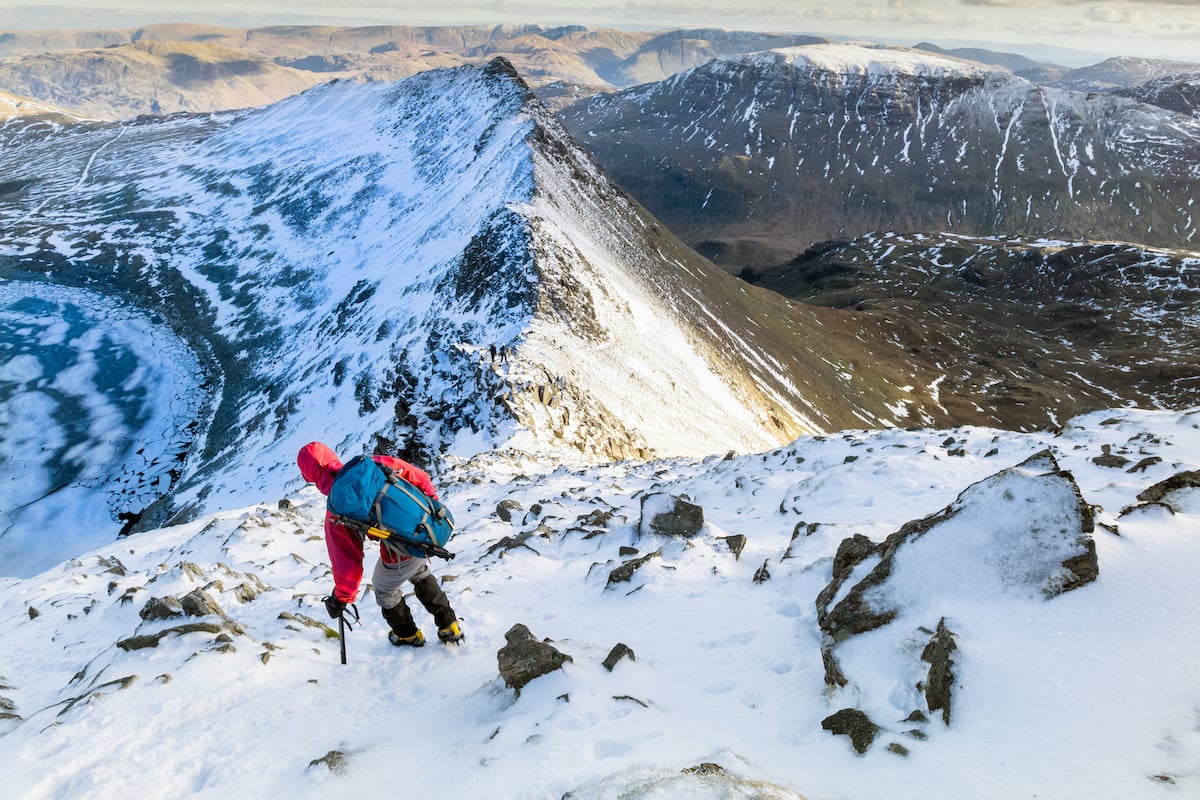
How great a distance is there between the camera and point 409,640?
350 inches

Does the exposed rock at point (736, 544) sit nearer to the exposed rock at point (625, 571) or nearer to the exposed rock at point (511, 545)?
the exposed rock at point (625, 571)

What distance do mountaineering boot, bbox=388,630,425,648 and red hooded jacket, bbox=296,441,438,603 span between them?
868 millimetres

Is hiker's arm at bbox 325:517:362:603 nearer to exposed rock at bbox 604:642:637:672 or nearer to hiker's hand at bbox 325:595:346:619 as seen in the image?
hiker's hand at bbox 325:595:346:619

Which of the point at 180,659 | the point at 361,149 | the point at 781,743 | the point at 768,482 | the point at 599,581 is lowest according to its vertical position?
the point at 768,482

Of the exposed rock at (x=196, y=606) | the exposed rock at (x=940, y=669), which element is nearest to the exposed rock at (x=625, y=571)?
the exposed rock at (x=940, y=669)

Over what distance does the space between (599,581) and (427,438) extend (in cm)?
2367

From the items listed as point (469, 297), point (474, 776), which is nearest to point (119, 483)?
point (469, 297)

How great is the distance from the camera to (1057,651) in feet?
20.0

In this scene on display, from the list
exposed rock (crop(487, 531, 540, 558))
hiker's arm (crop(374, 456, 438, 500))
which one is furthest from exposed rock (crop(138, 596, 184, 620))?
exposed rock (crop(487, 531, 540, 558))

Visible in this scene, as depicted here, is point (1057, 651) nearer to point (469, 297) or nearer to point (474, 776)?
point (474, 776)

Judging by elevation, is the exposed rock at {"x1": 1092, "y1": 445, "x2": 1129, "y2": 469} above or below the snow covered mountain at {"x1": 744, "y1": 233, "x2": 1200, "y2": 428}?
above

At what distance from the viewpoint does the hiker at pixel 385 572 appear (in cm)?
801

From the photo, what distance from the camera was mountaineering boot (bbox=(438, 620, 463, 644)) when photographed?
8898mm

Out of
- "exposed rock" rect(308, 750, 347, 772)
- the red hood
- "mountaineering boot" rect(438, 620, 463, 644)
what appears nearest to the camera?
"exposed rock" rect(308, 750, 347, 772)
